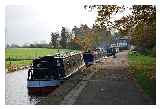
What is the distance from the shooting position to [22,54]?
30.6 feet

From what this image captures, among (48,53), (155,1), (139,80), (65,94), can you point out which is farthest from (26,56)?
(155,1)

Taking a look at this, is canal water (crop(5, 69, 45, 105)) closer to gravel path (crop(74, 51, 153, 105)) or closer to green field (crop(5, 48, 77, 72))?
green field (crop(5, 48, 77, 72))

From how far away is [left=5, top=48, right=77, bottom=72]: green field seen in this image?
29.0ft

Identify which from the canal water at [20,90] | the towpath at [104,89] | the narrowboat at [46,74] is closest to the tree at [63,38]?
the towpath at [104,89]

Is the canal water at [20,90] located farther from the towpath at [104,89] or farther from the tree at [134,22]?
the tree at [134,22]

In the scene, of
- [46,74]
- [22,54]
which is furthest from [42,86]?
[22,54]

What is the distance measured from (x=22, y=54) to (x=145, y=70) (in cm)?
233

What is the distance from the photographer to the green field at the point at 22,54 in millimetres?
8825

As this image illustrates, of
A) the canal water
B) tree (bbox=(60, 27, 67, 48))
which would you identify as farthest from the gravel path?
the canal water

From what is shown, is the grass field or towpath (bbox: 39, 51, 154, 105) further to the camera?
the grass field

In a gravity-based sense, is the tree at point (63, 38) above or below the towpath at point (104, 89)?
above

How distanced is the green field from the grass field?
5.08 ft

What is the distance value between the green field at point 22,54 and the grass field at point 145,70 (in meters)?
1.55

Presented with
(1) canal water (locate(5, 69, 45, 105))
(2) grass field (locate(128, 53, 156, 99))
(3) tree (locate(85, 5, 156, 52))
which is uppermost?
(3) tree (locate(85, 5, 156, 52))
